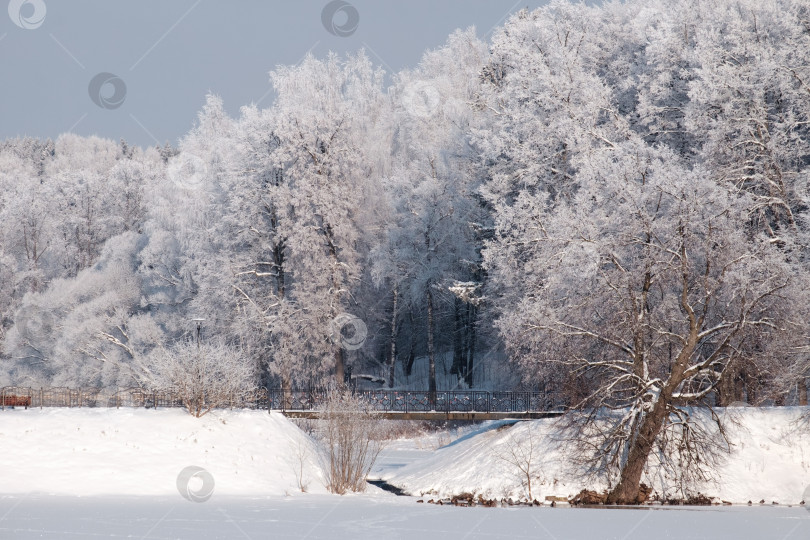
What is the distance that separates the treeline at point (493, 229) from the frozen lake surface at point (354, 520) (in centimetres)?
399

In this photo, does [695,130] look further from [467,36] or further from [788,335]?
[467,36]

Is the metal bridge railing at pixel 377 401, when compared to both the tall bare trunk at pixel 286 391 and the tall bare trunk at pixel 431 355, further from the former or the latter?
the tall bare trunk at pixel 431 355

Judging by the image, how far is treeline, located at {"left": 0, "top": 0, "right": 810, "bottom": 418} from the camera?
81.9 ft

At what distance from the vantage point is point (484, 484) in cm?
2502

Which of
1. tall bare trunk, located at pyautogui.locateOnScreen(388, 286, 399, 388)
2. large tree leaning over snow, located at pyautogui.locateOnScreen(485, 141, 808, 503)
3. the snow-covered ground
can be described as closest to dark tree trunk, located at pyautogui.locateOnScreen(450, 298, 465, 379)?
tall bare trunk, located at pyautogui.locateOnScreen(388, 286, 399, 388)

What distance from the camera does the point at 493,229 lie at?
37.2 m

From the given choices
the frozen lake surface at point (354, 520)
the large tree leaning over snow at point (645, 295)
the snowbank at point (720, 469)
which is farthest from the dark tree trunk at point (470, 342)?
the frozen lake surface at point (354, 520)

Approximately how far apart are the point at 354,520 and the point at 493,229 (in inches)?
796

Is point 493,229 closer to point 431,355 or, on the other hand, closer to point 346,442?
point 431,355

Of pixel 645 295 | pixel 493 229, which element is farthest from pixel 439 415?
pixel 645 295

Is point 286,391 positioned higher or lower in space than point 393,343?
lower

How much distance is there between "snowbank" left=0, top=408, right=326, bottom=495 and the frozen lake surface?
1.45 meters

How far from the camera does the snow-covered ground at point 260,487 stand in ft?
56.9

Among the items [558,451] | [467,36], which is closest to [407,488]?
[558,451]
